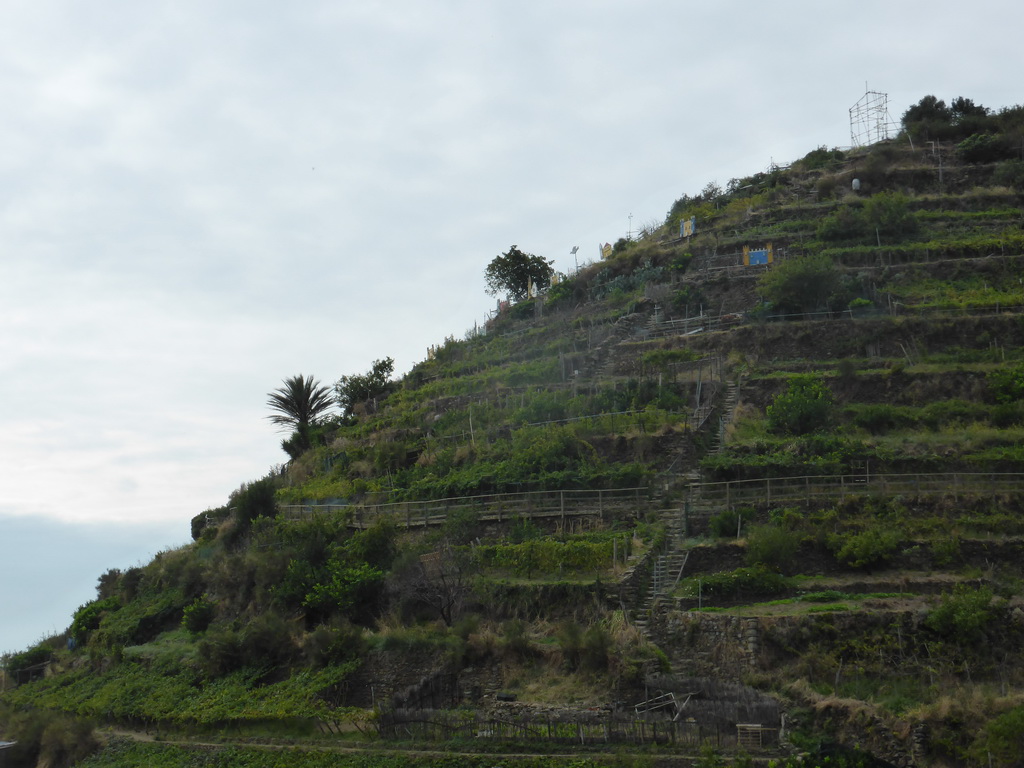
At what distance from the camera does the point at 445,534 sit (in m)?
29.7

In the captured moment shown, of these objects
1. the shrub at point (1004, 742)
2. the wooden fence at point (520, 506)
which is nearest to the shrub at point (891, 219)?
the wooden fence at point (520, 506)

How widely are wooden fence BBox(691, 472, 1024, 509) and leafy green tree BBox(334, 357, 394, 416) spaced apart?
84.6ft

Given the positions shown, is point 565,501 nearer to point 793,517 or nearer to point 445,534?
point 445,534

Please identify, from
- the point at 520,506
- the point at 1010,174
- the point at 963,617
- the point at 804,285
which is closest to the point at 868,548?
the point at 963,617

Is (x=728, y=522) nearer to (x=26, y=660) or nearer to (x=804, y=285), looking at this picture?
(x=804, y=285)

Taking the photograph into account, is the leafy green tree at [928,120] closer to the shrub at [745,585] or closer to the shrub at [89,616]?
the shrub at [745,585]

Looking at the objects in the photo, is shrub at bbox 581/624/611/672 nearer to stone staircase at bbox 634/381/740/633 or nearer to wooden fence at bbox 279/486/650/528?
stone staircase at bbox 634/381/740/633

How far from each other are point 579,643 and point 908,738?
749 centimetres

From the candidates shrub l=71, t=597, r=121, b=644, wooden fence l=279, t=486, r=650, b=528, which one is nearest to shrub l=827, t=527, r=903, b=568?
wooden fence l=279, t=486, r=650, b=528

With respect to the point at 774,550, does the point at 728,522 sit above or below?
above

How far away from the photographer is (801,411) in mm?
29516

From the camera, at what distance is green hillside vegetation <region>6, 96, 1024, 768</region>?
1989 centimetres

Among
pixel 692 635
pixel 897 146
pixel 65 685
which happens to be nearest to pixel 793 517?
pixel 692 635

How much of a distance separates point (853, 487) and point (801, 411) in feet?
14.0
